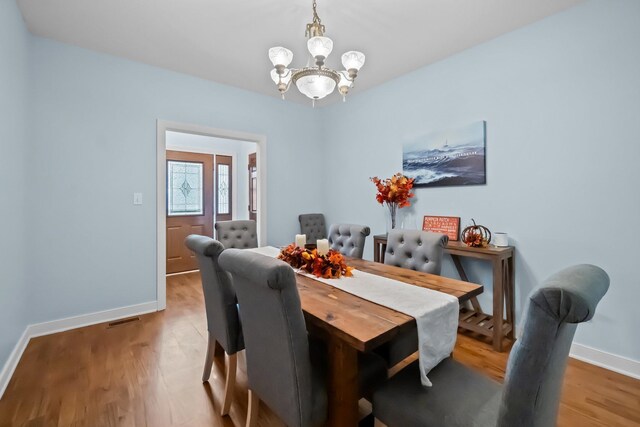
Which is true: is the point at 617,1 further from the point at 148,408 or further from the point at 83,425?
the point at 83,425

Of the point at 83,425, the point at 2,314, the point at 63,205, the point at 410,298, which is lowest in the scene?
the point at 83,425

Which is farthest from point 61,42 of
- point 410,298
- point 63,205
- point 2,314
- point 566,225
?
point 566,225

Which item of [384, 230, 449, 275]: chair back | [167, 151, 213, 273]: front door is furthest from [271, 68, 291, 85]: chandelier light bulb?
[167, 151, 213, 273]: front door

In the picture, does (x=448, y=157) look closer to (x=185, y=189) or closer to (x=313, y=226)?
(x=313, y=226)

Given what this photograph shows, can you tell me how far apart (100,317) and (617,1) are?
4.89 meters

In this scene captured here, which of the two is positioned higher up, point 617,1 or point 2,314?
point 617,1

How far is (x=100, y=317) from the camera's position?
2803 millimetres

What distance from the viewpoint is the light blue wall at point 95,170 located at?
8.41ft

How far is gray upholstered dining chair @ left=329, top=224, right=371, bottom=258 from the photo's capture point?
254cm

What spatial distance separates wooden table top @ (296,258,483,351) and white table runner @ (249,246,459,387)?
0.05m

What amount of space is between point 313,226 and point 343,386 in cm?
325

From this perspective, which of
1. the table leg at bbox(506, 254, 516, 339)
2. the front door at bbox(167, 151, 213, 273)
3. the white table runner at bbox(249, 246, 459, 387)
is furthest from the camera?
the front door at bbox(167, 151, 213, 273)

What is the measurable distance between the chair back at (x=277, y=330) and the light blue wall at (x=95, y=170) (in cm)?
233

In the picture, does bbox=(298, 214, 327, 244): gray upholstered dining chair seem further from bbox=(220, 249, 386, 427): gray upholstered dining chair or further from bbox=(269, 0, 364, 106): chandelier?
bbox=(220, 249, 386, 427): gray upholstered dining chair
